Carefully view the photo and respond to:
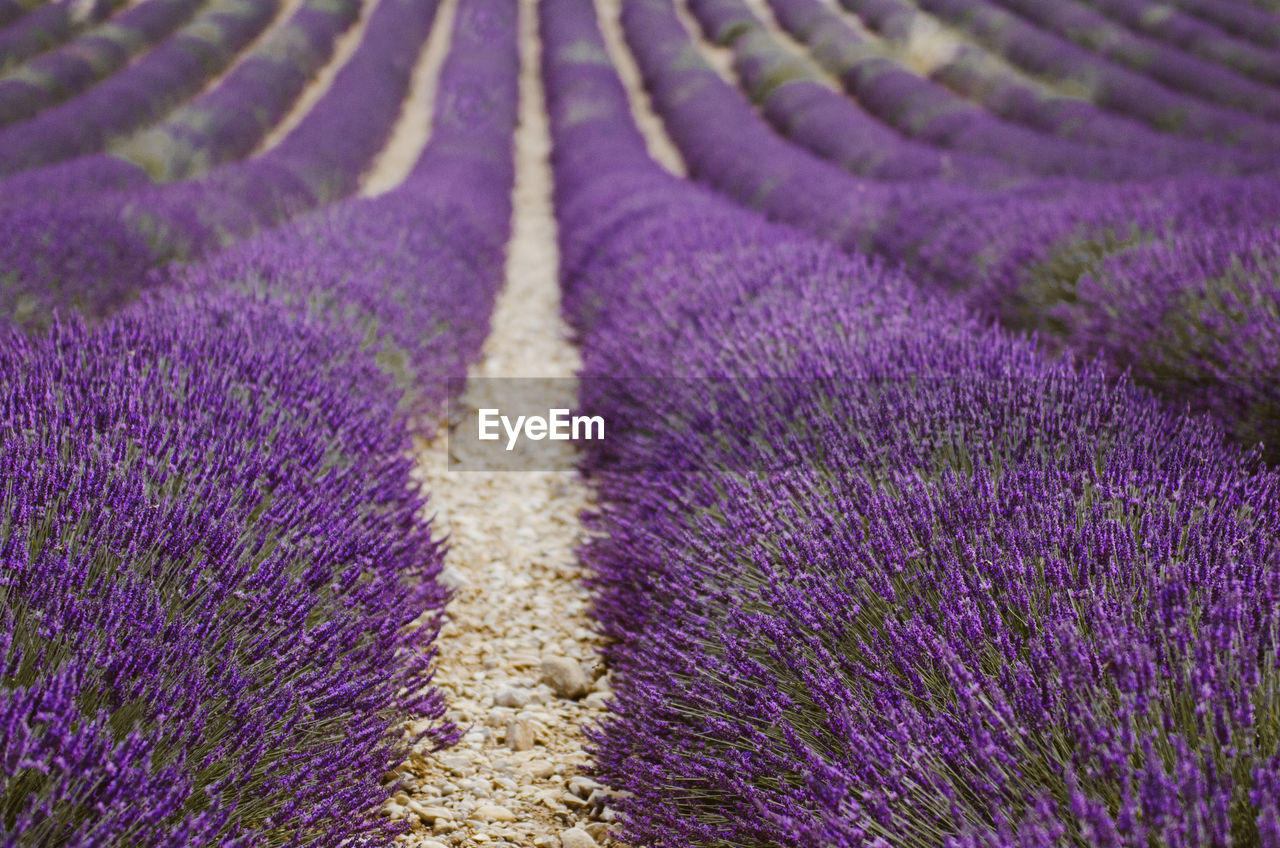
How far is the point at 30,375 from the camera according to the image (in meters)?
1.88

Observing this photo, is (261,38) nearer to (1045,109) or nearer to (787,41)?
(787,41)

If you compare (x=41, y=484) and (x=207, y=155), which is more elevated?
(x=207, y=155)

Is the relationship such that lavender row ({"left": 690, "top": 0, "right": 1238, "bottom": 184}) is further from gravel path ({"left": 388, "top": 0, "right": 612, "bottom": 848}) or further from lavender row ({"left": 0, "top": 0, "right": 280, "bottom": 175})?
lavender row ({"left": 0, "top": 0, "right": 280, "bottom": 175})

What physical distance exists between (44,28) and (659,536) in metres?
16.5

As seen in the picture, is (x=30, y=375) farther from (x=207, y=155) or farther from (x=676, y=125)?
(x=676, y=125)

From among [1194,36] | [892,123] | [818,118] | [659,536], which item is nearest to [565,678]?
[659,536]

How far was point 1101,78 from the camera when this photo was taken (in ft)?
47.6

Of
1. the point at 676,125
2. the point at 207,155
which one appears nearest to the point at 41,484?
the point at 207,155

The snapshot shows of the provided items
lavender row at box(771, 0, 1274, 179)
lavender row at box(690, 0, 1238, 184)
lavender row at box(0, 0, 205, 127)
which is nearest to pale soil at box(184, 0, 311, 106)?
lavender row at box(0, 0, 205, 127)

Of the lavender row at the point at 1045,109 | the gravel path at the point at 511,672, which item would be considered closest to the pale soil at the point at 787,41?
the lavender row at the point at 1045,109

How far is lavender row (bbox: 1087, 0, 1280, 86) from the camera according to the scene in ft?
46.5

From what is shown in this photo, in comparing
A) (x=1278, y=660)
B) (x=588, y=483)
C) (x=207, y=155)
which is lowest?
(x=588, y=483)

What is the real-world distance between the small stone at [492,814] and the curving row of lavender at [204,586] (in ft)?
0.80

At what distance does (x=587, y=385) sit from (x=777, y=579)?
8.87ft
